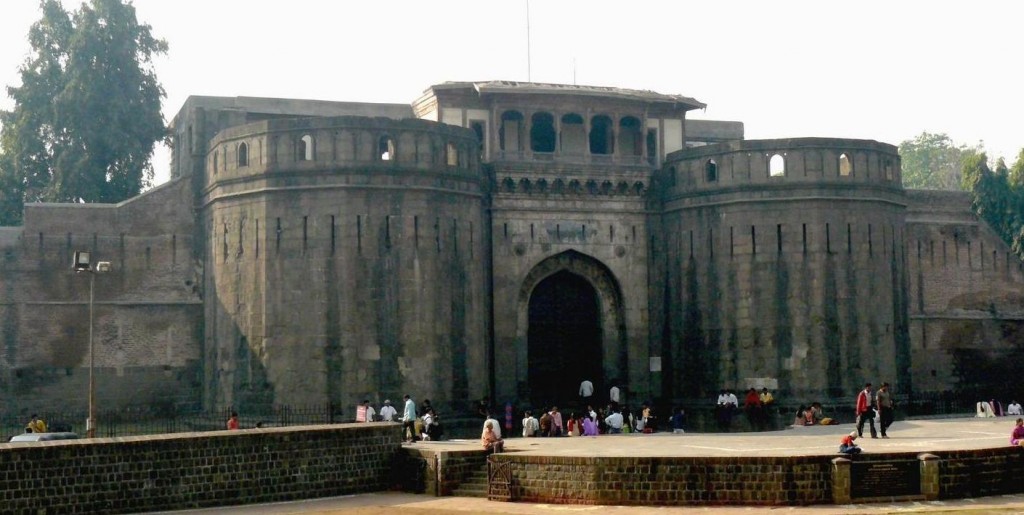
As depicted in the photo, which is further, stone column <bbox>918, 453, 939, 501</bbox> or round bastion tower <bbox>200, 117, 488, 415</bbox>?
round bastion tower <bbox>200, 117, 488, 415</bbox>

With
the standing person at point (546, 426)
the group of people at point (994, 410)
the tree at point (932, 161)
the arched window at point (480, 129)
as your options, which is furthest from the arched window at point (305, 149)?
the tree at point (932, 161)

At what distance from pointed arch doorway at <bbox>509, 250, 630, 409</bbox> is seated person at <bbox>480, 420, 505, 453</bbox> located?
11257mm

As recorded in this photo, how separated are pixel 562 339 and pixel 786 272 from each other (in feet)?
20.0

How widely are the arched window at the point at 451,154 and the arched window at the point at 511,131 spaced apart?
272 centimetres

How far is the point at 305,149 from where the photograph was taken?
31.9 metres

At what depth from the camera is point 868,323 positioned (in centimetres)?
3409

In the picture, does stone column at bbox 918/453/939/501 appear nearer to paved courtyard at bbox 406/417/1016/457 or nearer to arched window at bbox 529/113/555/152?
paved courtyard at bbox 406/417/1016/457

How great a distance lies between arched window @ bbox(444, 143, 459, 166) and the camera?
32.6 meters

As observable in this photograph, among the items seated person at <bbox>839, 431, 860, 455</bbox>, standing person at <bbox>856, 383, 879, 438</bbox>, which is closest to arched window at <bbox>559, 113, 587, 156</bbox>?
standing person at <bbox>856, 383, 879, 438</bbox>

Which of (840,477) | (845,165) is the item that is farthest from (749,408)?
(840,477)

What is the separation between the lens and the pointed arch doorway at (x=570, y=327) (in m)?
35.0

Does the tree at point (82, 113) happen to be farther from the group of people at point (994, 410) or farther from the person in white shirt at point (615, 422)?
the group of people at point (994, 410)

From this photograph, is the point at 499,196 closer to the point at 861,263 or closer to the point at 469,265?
the point at 469,265

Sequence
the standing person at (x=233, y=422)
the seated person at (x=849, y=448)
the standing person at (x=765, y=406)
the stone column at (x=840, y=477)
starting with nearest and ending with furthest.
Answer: the stone column at (x=840, y=477) < the seated person at (x=849, y=448) < the standing person at (x=233, y=422) < the standing person at (x=765, y=406)
